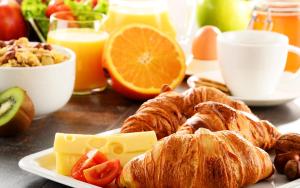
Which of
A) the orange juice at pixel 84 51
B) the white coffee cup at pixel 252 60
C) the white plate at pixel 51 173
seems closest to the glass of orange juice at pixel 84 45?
the orange juice at pixel 84 51

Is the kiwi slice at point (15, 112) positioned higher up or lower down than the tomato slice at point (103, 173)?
lower down

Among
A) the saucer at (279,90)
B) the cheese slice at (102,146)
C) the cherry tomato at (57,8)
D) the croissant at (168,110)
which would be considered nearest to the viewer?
the cheese slice at (102,146)

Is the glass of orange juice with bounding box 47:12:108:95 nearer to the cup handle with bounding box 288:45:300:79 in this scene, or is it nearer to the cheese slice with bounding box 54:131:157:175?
the cup handle with bounding box 288:45:300:79

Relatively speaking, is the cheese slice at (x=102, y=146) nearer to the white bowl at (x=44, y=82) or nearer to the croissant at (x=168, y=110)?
the croissant at (x=168, y=110)

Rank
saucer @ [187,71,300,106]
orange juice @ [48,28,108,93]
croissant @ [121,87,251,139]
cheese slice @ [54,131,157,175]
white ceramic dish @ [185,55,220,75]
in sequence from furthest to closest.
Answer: white ceramic dish @ [185,55,220,75] → orange juice @ [48,28,108,93] → saucer @ [187,71,300,106] → croissant @ [121,87,251,139] → cheese slice @ [54,131,157,175]

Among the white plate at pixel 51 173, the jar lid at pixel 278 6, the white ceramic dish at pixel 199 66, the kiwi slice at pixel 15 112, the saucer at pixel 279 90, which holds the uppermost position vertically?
the jar lid at pixel 278 6

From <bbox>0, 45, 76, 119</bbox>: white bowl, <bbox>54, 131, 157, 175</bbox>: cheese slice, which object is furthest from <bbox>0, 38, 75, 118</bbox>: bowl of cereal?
<bbox>54, 131, 157, 175</bbox>: cheese slice
